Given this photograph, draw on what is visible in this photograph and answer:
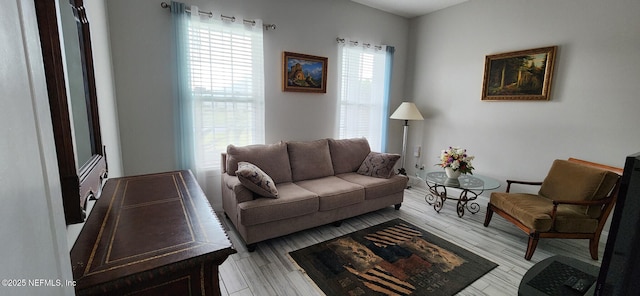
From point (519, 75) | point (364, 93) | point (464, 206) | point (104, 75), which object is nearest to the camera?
point (104, 75)

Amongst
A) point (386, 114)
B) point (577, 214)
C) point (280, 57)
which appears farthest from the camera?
point (386, 114)

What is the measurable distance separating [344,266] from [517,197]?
1986 millimetres

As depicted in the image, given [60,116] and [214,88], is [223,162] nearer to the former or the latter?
[214,88]

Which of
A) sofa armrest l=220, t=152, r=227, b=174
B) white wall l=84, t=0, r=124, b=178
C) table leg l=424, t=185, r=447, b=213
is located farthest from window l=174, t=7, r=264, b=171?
table leg l=424, t=185, r=447, b=213

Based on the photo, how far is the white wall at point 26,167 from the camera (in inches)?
13.6

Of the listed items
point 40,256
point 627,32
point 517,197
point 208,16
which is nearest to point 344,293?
point 40,256

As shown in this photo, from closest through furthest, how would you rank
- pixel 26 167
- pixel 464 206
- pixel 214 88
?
pixel 26 167, pixel 214 88, pixel 464 206

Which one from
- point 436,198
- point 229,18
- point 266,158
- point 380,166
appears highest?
point 229,18

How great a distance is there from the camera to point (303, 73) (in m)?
3.54

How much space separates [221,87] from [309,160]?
4.34 ft

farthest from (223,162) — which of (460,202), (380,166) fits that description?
(460,202)

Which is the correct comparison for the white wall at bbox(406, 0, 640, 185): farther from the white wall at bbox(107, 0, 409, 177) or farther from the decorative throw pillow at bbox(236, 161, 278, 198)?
the decorative throw pillow at bbox(236, 161, 278, 198)

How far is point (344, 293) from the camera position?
6.34 feet

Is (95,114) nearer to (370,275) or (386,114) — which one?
(370,275)
